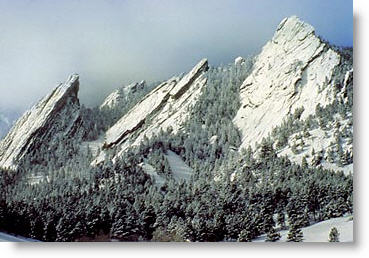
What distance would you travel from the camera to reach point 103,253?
460 centimetres

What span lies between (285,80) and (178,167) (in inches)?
99.0

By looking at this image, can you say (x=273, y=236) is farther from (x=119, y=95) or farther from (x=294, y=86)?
(x=294, y=86)

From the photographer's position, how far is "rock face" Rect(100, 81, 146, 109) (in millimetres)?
5305

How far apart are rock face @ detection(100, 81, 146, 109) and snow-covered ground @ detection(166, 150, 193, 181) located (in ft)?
2.25

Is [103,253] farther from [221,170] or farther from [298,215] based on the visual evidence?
[298,215]

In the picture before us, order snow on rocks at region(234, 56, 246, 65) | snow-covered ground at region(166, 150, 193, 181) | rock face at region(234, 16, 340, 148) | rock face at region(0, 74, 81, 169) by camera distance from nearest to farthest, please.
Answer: snow-covered ground at region(166, 150, 193, 181) → rock face at region(0, 74, 81, 169) → snow on rocks at region(234, 56, 246, 65) → rock face at region(234, 16, 340, 148)

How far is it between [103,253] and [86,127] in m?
1.37

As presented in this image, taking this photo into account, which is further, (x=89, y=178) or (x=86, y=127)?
(x=86, y=127)

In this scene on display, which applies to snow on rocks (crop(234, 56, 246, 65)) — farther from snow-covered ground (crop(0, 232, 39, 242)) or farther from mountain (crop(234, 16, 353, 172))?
snow-covered ground (crop(0, 232, 39, 242))

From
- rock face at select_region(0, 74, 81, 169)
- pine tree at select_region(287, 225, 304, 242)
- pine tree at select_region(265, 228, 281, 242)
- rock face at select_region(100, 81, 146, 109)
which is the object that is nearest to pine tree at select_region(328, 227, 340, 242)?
pine tree at select_region(287, 225, 304, 242)

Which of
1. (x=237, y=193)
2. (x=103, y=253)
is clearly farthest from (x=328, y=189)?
(x=103, y=253)

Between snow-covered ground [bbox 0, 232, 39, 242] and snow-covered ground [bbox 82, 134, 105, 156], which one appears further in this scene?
snow-covered ground [bbox 82, 134, 105, 156]

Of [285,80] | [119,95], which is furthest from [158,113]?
[285,80]

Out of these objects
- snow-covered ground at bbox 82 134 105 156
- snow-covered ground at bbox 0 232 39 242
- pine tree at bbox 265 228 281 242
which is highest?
snow-covered ground at bbox 82 134 105 156
